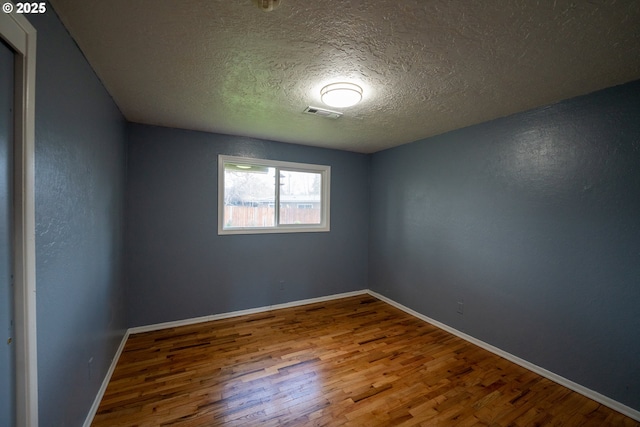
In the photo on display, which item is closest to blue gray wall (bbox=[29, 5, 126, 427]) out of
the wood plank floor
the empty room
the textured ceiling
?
the empty room

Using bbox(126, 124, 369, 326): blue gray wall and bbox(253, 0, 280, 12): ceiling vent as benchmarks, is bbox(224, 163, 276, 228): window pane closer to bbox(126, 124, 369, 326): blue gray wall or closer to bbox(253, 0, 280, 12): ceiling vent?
bbox(126, 124, 369, 326): blue gray wall

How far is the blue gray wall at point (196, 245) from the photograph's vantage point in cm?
287

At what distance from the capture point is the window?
335 centimetres

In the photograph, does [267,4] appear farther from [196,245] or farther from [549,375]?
[549,375]

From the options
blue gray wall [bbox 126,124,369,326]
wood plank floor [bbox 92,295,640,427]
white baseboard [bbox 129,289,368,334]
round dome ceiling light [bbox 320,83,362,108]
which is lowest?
Answer: wood plank floor [bbox 92,295,640,427]

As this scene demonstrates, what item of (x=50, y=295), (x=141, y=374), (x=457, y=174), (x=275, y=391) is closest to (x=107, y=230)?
(x=50, y=295)

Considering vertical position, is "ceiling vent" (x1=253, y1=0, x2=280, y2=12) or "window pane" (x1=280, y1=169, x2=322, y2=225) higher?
"ceiling vent" (x1=253, y1=0, x2=280, y2=12)

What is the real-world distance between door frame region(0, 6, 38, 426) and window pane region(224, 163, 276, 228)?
2352mm

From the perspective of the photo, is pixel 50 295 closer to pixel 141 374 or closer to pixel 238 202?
pixel 141 374

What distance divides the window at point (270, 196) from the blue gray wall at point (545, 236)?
159 cm

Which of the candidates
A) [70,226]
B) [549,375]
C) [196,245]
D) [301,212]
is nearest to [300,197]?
[301,212]

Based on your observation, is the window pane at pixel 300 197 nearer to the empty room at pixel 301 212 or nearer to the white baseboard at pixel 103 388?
the empty room at pixel 301 212

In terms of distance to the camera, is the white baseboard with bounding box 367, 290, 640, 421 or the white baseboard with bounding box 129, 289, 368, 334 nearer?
the white baseboard with bounding box 367, 290, 640, 421

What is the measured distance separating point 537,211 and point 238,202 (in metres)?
3.39
